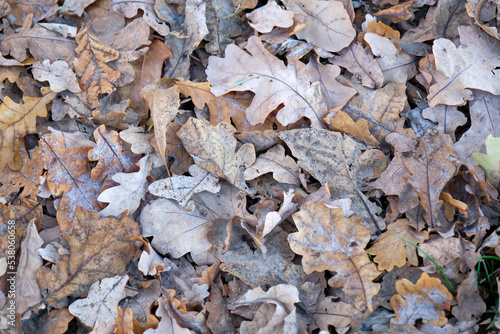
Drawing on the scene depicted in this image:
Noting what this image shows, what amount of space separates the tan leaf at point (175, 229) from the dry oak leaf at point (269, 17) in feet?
3.25

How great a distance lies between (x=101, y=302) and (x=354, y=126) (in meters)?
1.36

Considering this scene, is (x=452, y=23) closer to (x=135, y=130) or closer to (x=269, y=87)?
(x=269, y=87)

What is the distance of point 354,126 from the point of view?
1.85 m

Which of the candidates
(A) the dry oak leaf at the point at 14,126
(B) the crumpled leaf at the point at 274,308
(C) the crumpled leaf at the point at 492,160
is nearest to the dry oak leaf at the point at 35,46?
(A) the dry oak leaf at the point at 14,126

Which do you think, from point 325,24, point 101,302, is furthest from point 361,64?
point 101,302

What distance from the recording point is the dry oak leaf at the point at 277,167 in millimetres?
1816

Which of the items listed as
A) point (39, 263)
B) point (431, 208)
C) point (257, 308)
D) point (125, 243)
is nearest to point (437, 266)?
point (431, 208)

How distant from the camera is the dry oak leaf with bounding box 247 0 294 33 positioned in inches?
78.6

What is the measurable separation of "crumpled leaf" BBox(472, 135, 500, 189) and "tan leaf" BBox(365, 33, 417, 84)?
0.51 m

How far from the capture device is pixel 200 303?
1.69 meters

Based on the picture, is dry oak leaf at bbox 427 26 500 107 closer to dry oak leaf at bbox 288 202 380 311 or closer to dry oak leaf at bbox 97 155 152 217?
dry oak leaf at bbox 288 202 380 311

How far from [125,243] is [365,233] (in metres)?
1.05

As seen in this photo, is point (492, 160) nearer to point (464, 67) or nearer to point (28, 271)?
point (464, 67)

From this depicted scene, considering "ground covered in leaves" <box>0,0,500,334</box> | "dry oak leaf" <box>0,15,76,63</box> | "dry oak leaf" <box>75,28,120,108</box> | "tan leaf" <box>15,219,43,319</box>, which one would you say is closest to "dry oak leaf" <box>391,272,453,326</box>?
"ground covered in leaves" <box>0,0,500,334</box>
